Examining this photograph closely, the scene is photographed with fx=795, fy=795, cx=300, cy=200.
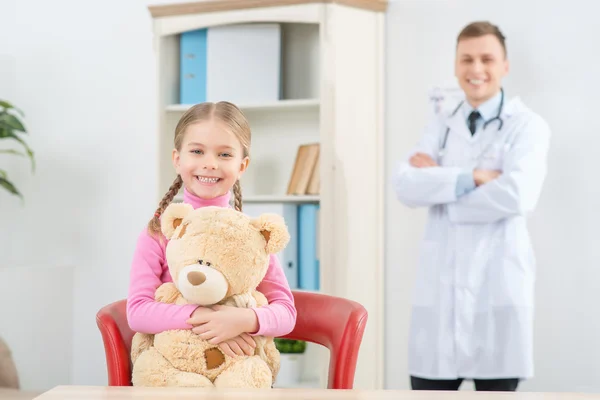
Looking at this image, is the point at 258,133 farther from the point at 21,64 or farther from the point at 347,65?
the point at 21,64

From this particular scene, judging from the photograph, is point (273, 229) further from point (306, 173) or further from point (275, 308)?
point (306, 173)

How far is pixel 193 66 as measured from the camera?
3.40m

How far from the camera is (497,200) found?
2463 millimetres

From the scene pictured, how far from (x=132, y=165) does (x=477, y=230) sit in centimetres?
188

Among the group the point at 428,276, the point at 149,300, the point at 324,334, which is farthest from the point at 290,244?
the point at 149,300

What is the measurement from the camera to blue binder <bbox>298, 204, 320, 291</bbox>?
3229 mm

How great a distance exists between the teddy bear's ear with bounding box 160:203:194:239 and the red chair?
8.1 inches

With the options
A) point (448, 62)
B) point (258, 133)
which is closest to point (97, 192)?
point (258, 133)

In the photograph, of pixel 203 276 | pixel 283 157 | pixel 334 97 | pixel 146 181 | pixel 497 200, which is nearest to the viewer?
pixel 203 276

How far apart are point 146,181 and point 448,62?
4.98 feet

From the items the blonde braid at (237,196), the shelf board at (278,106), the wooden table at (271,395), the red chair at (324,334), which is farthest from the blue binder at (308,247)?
the wooden table at (271,395)

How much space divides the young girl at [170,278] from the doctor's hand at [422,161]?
1163mm

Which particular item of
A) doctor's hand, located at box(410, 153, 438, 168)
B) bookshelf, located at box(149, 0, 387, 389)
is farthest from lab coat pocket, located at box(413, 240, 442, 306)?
bookshelf, located at box(149, 0, 387, 389)

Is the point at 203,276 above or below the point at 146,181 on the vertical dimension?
below
